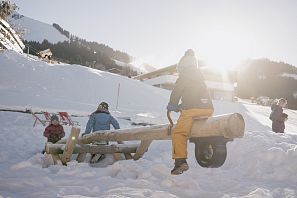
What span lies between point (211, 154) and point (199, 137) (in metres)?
0.35

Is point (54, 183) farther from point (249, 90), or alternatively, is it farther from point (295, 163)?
point (249, 90)

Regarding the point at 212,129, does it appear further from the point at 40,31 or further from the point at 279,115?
the point at 40,31

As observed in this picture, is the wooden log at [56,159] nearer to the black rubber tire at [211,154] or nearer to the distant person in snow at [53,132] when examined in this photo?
the distant person in snow at [53,132]

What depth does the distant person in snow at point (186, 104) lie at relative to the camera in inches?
202

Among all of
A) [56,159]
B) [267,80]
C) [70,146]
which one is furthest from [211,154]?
[267,80]

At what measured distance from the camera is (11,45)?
137 feet

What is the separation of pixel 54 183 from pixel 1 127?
927cm

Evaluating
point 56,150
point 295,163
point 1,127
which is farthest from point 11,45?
point 295,163

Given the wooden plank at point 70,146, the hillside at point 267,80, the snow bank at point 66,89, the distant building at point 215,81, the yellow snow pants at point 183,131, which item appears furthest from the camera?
the hillside at point 267,80

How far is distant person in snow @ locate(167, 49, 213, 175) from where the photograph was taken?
16.9ft

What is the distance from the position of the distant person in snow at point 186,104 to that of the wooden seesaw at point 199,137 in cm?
16

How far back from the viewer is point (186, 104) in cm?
526

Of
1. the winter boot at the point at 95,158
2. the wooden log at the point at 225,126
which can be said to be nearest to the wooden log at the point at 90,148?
the winter boot at the point at 95,158

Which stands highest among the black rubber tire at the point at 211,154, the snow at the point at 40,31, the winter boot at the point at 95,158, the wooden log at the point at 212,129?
the snow at the point at 40,31
